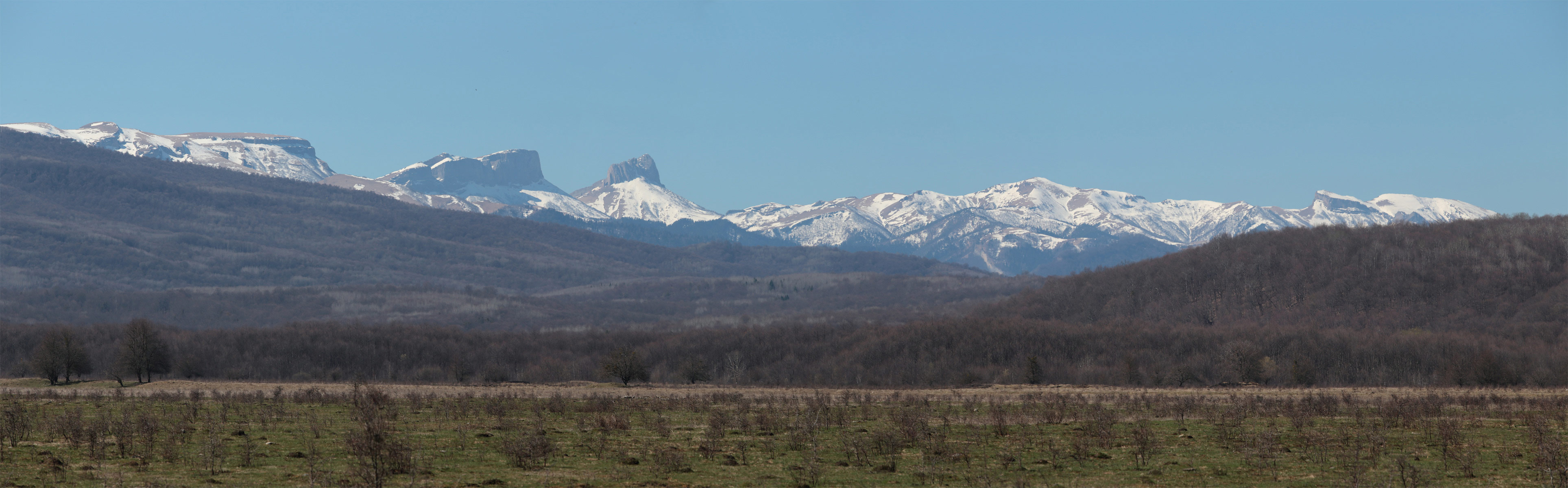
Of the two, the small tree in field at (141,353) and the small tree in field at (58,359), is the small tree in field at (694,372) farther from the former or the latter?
the small tree in field at (58,359)

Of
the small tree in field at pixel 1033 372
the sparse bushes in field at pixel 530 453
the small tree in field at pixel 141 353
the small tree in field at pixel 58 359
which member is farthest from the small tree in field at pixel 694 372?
the sparse bushes in field at pixel 530 453

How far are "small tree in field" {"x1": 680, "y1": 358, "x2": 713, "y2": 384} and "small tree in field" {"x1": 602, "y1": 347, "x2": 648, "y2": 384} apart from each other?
9511mm

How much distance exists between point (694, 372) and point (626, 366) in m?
22.2

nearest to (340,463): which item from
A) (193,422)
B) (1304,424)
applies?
(193,422)

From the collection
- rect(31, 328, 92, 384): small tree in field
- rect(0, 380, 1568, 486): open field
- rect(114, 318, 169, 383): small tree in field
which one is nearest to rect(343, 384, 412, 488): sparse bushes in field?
rect(0, 380, 1568, 486): open field

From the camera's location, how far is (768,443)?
48.7m

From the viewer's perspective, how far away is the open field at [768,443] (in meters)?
36.8

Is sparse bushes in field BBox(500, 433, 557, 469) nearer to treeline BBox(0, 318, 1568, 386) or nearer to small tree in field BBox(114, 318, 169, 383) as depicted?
small tree in field BBox(114, 318, 169, 383)

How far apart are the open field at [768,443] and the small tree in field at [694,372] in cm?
6029

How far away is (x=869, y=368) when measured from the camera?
17850cm

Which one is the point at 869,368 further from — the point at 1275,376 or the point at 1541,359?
the point at 1541,359

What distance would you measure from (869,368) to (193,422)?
130869 mm

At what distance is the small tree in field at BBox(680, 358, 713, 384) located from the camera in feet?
456

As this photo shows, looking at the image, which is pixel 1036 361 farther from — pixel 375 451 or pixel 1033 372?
pixel 375 451
